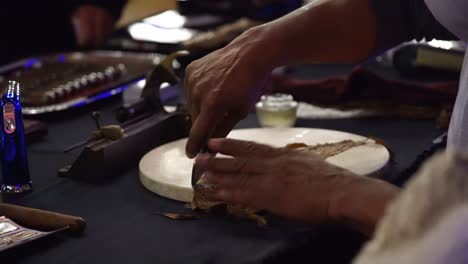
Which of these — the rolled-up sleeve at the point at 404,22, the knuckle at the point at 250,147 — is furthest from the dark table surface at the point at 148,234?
the rolled-up sleeve at the point at 404,22

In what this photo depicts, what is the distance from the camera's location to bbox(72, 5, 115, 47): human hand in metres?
2.66

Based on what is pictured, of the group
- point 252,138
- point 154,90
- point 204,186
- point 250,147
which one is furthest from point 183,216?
point 154,90

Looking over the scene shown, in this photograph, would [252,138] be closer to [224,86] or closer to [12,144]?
[224,86]

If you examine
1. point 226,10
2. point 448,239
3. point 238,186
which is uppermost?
point 448,239

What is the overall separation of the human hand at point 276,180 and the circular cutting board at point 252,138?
0.14 metres

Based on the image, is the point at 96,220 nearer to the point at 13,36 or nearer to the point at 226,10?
the point at 13,36

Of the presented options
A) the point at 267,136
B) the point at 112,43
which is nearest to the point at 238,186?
the point at 267,136

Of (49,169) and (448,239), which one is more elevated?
(448,239)

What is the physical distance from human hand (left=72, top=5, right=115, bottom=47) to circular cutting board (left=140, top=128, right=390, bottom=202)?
3.68 feet

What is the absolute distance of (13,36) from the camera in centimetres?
281

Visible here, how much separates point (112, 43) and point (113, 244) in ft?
5.18

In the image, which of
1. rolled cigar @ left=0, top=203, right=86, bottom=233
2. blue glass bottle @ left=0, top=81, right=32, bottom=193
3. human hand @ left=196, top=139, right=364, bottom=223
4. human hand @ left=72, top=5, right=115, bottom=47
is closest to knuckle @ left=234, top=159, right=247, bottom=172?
human hand @ left=196, top=139, right=364, bottom=223

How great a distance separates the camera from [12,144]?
141cm

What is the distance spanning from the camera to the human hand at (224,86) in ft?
4.60
